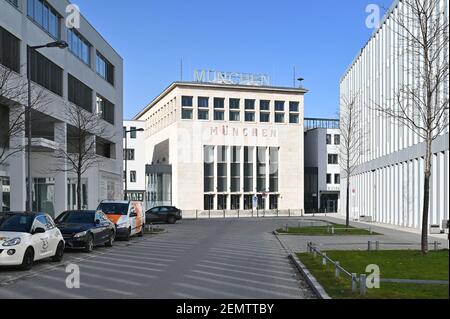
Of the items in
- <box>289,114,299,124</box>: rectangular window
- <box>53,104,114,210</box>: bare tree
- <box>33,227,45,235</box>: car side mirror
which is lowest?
<box>33,227,45,235</box>: car side mirror

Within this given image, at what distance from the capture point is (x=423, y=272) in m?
13.2

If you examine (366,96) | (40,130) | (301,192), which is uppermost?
(366,96)

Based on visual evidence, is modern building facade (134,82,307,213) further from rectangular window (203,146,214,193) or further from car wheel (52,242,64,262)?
car wheel (52,242,64,262)

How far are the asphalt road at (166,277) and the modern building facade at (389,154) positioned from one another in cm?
1654

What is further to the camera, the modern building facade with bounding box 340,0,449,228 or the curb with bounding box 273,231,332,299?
the modern building facade with bounding box 340,0,449,228

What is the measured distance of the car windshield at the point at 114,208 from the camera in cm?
2761

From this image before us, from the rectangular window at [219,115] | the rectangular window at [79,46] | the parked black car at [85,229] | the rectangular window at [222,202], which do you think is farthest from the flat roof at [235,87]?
the parked black car at [85,229]

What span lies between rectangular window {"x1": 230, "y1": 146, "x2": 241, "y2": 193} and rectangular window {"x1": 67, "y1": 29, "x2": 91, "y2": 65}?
37.0 m

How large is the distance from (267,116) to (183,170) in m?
14.4

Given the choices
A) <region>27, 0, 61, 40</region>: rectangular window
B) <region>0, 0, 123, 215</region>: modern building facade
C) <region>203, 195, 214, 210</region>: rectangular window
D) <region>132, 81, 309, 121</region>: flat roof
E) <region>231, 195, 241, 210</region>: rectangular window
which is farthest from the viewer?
<region>231, 195, 241, 210</region>: rectangular window

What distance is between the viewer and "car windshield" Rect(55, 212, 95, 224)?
2138 cm

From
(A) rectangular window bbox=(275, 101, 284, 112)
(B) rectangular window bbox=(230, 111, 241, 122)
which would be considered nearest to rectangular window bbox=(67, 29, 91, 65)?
(B) rectangular window bbox=(230, 111, 241, 122)
